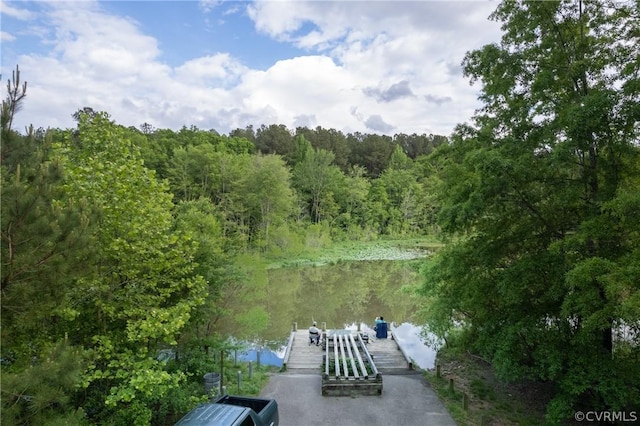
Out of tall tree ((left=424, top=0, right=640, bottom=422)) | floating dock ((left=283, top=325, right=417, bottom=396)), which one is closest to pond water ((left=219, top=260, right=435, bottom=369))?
floating dock ((left=283, top=325, right=417, bottom=396))

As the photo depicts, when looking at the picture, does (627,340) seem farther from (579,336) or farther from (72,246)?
(72,246)

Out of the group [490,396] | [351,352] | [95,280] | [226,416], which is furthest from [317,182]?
[226,416]

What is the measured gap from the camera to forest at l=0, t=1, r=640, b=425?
13.4ft

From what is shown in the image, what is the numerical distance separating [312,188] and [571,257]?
4115 centimetres

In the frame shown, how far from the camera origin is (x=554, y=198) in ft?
26.8

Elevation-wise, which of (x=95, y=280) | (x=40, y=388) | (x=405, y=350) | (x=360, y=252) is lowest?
(x=405, y=350)

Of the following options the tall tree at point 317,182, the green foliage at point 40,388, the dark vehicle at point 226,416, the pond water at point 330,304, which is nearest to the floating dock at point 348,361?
the pond water at point 330,304

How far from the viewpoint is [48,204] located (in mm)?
3979

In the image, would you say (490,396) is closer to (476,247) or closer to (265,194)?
(476,247)

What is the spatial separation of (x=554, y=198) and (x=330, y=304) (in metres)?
17.0

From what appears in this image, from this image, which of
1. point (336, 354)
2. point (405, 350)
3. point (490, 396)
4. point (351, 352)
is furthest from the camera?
point (405, 350)

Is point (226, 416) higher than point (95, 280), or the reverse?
point (95, 280)

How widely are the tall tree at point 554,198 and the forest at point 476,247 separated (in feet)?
0.13

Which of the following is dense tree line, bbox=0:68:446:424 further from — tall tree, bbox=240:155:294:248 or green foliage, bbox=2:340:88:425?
tall tree, bbox=240:155:294:248
